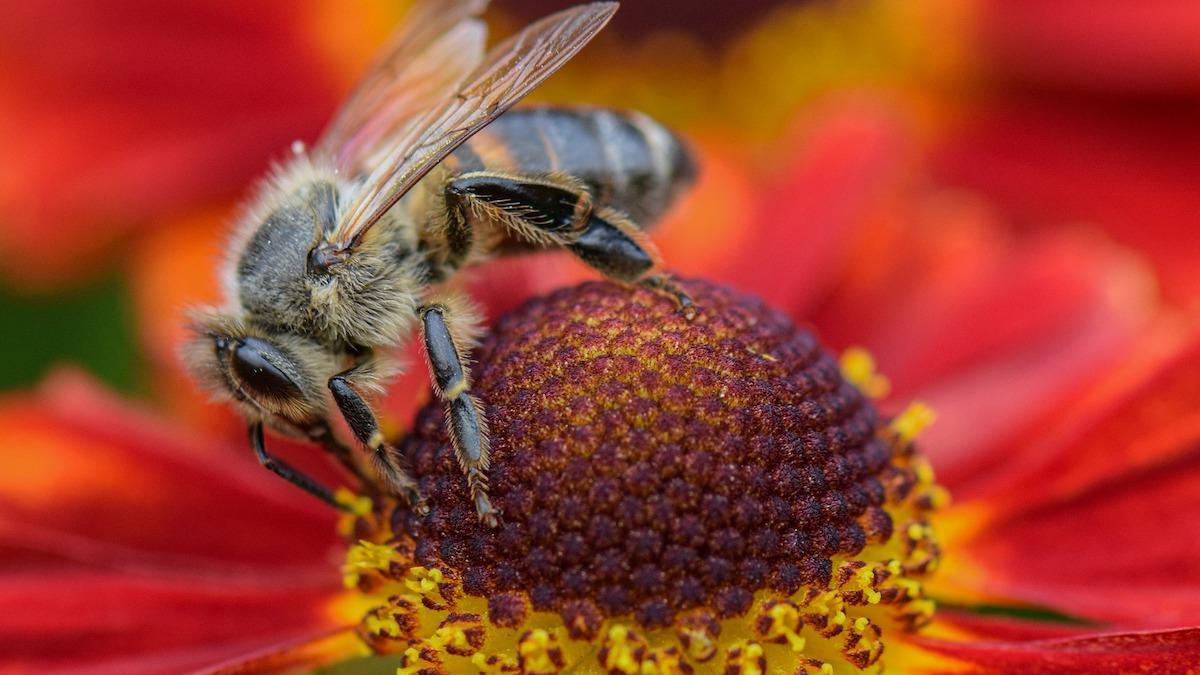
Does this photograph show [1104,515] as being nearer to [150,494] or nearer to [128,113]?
[150,494]

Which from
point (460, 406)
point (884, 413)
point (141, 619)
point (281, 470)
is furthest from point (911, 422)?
point (141, 619)

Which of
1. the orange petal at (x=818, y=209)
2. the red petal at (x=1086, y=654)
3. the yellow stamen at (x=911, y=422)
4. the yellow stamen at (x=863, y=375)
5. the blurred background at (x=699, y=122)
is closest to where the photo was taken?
the red petal at (x=1086, y=654)

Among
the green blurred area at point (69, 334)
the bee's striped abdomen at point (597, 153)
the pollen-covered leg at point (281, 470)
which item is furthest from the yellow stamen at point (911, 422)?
the green blurred area at point (69, 334)

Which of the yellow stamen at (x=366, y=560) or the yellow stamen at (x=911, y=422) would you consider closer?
the yellow stamen at (x=366, y=560)

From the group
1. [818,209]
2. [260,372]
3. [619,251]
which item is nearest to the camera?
[260,372]

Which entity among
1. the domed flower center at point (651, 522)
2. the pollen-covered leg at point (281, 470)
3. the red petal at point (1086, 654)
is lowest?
the red petal at point (1086, 654)

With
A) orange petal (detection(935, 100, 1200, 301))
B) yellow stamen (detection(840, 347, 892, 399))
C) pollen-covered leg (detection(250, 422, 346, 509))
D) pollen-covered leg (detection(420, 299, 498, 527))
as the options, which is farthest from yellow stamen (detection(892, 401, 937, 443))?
orange petal (detection(935, 100, 1200, 301))

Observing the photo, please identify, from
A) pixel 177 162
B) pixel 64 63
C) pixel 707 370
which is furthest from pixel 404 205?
pixel 64 63

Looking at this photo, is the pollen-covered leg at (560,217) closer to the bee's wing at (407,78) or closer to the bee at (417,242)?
the bee at (417,242)

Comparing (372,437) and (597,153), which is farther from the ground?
(597,153)
